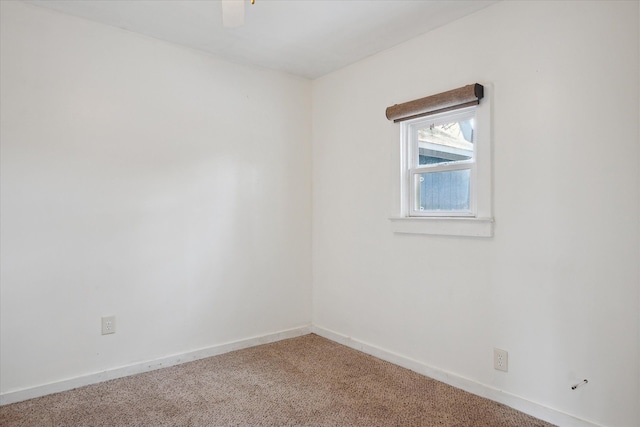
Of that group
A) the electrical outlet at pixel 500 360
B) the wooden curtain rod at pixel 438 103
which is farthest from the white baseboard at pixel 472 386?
the wooden curtain rod at pixel 438 103

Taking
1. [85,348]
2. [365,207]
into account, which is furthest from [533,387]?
[85,348]

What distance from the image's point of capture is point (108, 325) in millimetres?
2766

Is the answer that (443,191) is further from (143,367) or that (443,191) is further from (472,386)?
(143,367)

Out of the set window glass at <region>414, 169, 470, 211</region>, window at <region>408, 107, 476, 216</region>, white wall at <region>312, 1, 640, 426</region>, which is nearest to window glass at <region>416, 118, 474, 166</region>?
window at <region>408, 107, 476, 216</region>

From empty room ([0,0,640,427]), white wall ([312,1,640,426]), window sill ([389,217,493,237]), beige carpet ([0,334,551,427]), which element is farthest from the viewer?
window sill ([389,217,493,237])

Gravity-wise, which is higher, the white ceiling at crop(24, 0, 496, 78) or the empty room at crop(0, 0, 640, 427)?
the white ceiling at crop(24, 0, 496, 78)

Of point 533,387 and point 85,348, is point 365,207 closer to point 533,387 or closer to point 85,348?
point 533,387

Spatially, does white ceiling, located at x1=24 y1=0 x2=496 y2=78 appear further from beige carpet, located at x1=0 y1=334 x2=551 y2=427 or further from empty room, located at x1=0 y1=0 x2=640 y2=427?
beige carpet, located at x1=0 y1=334 x2=551 y2=427

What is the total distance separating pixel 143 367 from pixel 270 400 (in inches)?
41.5

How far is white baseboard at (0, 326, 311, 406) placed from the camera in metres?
2.47

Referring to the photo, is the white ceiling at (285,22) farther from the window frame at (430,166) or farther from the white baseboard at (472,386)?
the white baseboard at (472,386)

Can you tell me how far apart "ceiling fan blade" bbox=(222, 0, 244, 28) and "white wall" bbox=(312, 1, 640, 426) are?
1.56 metres

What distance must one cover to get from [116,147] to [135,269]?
870 millimetres

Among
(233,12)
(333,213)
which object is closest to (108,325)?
(333,213)
